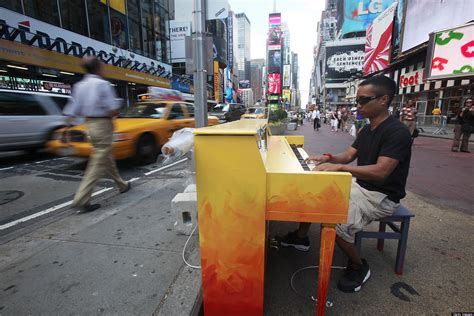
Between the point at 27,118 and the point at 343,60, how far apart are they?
80855 millimetres

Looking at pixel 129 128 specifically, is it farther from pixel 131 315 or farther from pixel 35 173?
pixel 131 315

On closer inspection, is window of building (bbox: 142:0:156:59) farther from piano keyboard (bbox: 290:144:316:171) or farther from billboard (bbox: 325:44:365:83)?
billboard (bbox: 325:44:365:83)

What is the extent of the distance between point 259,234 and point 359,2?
74909 mm

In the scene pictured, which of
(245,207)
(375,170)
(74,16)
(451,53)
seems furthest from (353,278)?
(74,16)

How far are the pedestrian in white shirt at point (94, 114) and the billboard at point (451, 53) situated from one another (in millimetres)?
19692

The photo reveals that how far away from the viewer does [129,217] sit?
358cm

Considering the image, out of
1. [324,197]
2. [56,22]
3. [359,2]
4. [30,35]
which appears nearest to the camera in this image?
[324,197]

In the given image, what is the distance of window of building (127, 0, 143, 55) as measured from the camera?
21.3m

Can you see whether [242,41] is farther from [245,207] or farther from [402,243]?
[245,207]

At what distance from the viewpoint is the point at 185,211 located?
292 cm

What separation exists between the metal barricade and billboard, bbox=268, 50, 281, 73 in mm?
70232

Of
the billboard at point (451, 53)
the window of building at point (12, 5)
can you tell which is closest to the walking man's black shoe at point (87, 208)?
the window of building at point (12, 5)

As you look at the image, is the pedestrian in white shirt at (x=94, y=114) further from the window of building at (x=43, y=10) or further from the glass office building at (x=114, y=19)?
the window of building at (x=43, y=10)

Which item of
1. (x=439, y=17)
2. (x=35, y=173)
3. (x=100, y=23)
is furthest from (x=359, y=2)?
(x=35, y=173)
